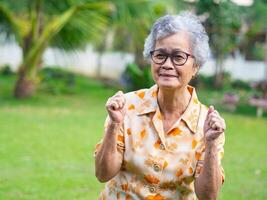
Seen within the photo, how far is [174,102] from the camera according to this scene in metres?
2.85

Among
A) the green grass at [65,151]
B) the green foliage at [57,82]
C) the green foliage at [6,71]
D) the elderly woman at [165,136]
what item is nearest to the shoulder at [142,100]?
the elderly woman at [165,136]

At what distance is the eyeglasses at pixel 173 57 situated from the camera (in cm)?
269

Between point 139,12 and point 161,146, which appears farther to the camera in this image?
point 139,12

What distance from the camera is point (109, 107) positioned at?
8.38ft

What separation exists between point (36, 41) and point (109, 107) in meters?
10.6

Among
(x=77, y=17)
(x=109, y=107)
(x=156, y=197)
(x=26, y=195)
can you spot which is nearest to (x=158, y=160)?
(x=156, y=197)

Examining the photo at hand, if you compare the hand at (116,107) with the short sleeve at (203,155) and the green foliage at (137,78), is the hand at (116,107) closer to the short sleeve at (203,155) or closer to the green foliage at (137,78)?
the short sleeve at (203,155)

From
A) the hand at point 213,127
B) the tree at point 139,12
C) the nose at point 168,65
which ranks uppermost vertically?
the tree at point 139,12

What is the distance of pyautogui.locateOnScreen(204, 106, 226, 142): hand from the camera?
252 centimetres

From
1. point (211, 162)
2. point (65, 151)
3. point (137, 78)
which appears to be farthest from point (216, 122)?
point (137, 78)

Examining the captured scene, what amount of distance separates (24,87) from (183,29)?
1098 centimetres

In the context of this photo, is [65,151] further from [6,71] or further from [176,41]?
[6,71]

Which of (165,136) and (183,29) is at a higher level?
(183,29)

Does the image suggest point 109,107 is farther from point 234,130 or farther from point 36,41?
point 36,41
